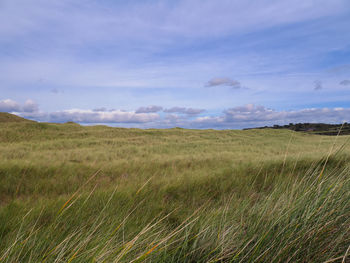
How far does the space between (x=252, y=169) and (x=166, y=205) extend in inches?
117

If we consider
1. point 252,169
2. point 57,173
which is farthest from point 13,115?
point 252,169

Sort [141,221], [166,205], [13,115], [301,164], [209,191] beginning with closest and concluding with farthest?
1. [141,221]
2. [166,205]
3. [209,191]
4. [301,164]
5. [13,115]

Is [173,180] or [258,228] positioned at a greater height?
[258,228]

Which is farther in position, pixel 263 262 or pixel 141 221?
pixel 141 221

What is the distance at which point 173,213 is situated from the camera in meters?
2.96

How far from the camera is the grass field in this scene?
4.57 ft

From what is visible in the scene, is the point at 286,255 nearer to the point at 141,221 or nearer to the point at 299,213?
the point at 299,213

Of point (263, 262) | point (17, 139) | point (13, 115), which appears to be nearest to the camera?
point (263, 262)

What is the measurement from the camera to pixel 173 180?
167 inches

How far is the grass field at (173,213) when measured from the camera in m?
1.39

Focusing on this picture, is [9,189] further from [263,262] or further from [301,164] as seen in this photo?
[301,164]

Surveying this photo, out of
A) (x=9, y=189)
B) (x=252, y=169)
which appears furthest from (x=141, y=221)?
(x=252, y=169)

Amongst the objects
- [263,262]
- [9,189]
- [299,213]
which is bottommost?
[9,189]

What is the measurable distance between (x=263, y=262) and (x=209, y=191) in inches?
106
